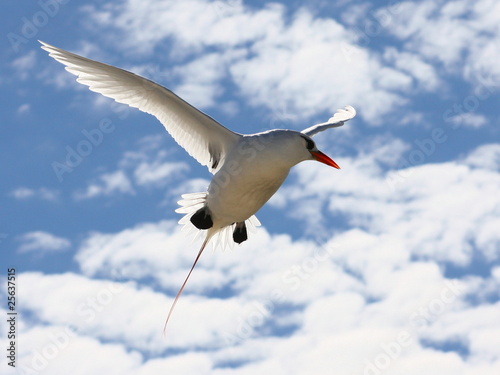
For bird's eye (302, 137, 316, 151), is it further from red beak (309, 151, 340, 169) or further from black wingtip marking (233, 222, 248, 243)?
black wingtip marking (233, 222, 248, 243)

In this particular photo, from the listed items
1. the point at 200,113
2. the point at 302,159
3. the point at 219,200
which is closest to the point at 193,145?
the point at 200,113

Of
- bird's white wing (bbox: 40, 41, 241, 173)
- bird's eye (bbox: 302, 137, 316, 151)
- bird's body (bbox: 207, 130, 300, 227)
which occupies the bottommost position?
bird's body (bbox: 207, 130, 300, 227)

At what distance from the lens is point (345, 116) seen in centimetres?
1259

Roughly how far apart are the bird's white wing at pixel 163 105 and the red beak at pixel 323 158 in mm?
1169

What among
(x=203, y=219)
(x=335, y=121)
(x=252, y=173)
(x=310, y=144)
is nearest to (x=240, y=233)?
(x=203, y=219)

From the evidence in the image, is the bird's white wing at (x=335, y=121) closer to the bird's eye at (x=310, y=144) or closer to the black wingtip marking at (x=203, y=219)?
the bird's eye at (x=310, y=144)

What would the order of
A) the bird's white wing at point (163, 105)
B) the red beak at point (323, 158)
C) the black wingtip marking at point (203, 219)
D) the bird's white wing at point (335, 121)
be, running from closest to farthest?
the red beak at point (323, 158) → the bird's white wing at point (163, 105) → the black wingtip marking at point (203, 219) → the bird's white wing at point (335, 121)

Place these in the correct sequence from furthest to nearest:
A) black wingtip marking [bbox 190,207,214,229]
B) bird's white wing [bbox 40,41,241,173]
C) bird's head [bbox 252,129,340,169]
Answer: black wingtip marking [bbox 190,207,214,229] < bird's white wing [bbox 40,41,241,173] < bird's head [bbox 252,129,340,169]

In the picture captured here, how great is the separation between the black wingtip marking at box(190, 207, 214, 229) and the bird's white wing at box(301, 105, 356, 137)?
88.7 inches

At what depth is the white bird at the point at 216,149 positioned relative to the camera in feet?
29.6

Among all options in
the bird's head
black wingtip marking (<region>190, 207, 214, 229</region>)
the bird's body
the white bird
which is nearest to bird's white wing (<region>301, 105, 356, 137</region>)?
the white bird

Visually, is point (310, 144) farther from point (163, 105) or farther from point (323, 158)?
point (163, 105)

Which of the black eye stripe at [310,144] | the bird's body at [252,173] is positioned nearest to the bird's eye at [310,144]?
the black eye stripe at [310,144]

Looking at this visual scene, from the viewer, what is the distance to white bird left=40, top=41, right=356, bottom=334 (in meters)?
9.03
